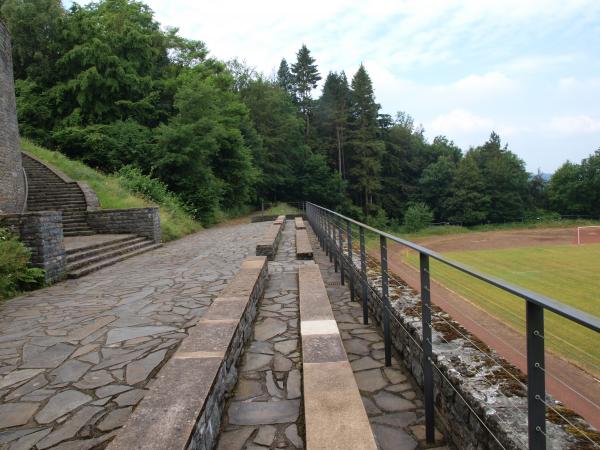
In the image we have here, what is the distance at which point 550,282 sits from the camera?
16.7 meters

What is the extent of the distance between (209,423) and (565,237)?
139 feet

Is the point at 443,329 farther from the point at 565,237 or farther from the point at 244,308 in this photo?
the point at 565,237

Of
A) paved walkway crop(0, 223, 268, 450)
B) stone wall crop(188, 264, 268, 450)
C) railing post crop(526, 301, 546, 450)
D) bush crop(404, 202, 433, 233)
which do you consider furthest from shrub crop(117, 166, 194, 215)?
bush crop(404, 202, 433, 233)

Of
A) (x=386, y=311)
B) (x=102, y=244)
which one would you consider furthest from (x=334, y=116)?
(x=386, y=311)

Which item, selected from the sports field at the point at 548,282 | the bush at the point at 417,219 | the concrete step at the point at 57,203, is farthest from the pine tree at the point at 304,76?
the concrete step at the point at 57,203

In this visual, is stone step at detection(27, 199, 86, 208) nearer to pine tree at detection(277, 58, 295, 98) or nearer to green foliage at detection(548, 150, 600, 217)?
pine tree at detection(277, 58, 295, 98)

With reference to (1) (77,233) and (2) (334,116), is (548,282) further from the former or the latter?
(2) (334,116)

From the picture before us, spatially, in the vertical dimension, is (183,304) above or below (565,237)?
above

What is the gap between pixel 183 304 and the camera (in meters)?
5.12

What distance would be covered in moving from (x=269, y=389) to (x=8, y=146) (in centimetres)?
1333

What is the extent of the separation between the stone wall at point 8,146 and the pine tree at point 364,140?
36.1m

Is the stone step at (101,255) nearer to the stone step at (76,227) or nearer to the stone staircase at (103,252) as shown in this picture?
the stone staircase at (103,252)

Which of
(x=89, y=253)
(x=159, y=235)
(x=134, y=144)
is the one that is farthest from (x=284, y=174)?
(x=89, y=253)

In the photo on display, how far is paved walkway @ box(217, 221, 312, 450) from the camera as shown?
2496mm
